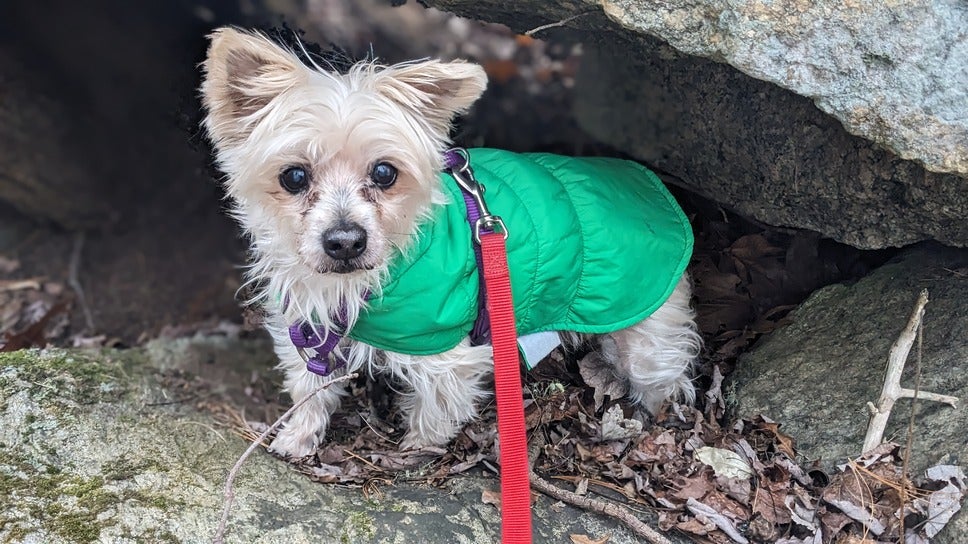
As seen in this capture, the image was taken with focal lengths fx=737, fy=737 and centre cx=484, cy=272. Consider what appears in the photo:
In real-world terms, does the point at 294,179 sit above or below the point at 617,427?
above

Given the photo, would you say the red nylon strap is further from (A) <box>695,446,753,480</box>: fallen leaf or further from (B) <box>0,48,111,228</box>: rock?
(B) <box>0,48,111,228</box>: rock

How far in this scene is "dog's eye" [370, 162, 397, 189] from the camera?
336 cm

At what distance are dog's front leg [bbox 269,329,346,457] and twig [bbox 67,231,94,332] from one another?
8.60 ft

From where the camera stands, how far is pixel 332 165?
3.30 metres

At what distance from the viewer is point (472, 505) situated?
11.7 feet

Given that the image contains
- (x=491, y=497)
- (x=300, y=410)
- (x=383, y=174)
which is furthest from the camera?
(x=300, y=410)

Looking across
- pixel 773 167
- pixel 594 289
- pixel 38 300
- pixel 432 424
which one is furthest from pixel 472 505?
pixel 38 300

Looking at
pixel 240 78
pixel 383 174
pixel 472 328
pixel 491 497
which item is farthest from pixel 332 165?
pixel 491 497

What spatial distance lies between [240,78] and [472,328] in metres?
1.64

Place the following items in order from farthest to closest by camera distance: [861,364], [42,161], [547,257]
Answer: [42,161] < [861,364] < [547,257]

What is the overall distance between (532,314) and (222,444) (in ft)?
5.74

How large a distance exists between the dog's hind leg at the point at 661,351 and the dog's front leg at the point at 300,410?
5.36 ft

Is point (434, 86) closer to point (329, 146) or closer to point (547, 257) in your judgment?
point (329, 146)

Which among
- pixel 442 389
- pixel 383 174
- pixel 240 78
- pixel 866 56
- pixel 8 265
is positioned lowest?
pixel 8 265
